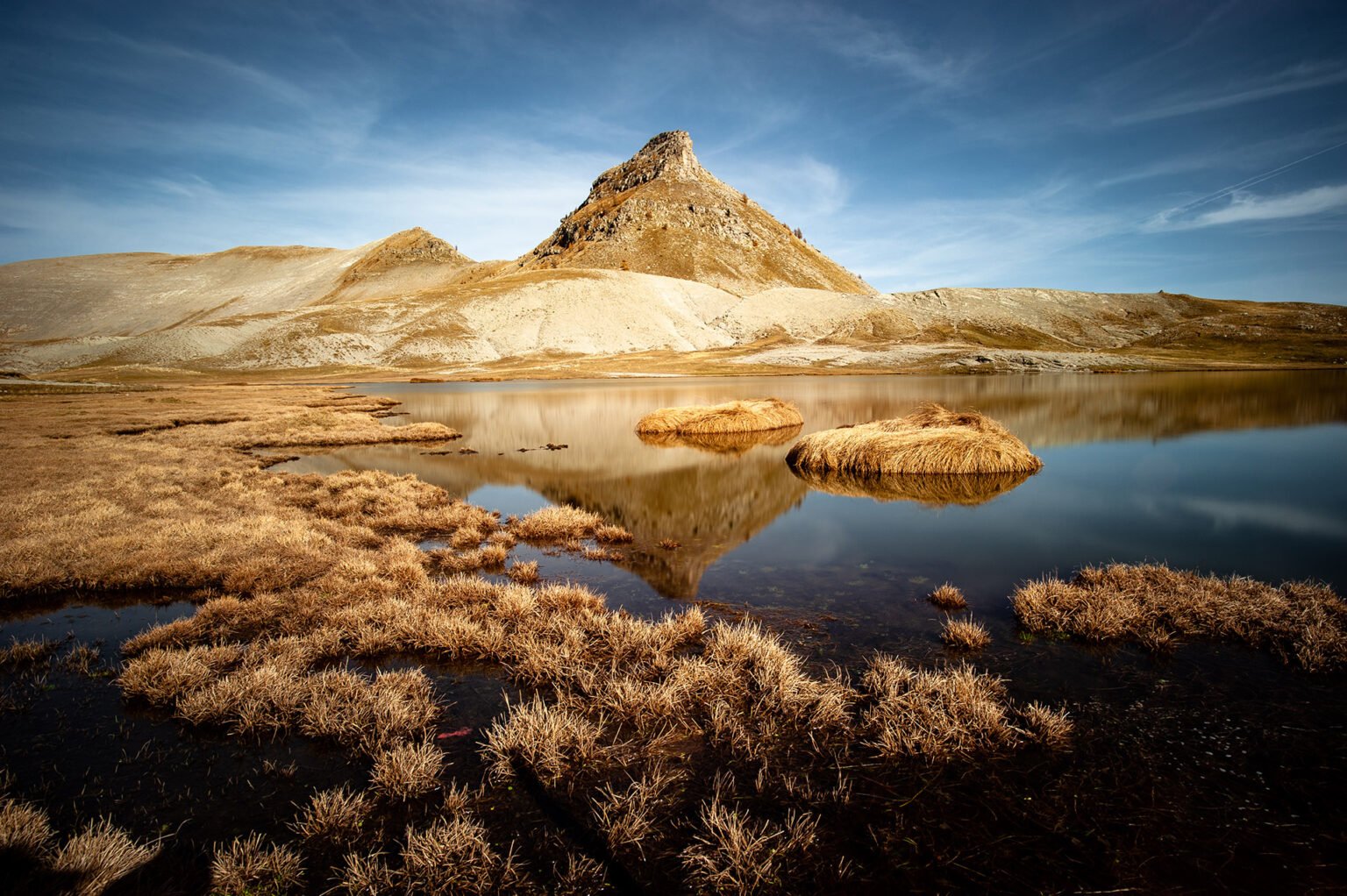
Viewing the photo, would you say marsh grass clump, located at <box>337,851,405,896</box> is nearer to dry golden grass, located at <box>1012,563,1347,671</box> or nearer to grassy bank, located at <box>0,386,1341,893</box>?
grassy bank, located at <box>0,386,1341,893</box>

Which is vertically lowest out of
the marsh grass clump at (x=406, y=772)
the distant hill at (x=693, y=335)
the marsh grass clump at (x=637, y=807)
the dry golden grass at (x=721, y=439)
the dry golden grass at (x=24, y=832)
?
the marsh grass clump at (x=637, y=807)

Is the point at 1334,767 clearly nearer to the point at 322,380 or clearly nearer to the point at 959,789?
the point at 959,789

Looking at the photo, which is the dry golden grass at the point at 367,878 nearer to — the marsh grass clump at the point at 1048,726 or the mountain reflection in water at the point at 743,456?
the marsh grass clump at the point at 1048,726

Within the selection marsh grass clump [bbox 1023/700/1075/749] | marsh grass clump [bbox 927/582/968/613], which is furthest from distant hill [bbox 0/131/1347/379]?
marsh grass clump [bbox 1023/700/1075/749]

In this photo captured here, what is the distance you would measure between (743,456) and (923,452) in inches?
267

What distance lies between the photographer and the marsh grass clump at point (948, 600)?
830 centimetres

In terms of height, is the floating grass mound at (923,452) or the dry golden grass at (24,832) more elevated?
the floating grass mound at (923,452)

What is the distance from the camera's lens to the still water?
956cm

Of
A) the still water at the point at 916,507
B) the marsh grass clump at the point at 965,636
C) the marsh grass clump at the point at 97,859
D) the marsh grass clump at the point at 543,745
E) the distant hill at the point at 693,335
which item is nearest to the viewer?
the marsh grass clump at the point at 97,859

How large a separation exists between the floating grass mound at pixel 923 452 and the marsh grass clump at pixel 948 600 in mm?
10087

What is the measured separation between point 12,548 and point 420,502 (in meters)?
7.14

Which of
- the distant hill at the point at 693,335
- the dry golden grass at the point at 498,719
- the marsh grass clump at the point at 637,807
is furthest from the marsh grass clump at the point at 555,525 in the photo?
the distant hill at the point at 693,335

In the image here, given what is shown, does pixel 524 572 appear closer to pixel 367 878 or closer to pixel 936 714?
pixel 367 878

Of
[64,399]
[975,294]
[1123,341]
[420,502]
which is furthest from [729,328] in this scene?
[420,502]
